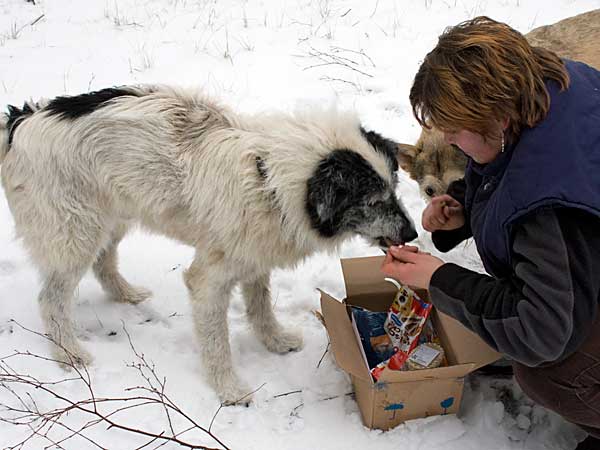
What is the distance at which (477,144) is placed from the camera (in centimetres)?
198

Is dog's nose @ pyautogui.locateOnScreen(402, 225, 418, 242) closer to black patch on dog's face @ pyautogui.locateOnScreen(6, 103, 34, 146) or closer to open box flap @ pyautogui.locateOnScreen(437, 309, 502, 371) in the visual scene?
open box flap @ pyautogui.locateOnScreen(437, 309, 502, 371)

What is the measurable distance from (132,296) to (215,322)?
→ 844mm

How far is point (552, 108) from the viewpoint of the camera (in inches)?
72.1

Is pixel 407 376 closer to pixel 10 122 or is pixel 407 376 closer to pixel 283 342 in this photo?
pixel 283 342

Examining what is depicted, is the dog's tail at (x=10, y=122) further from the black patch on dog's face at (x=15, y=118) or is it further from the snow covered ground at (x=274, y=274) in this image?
the snow covered ground at (x=274, y=274)

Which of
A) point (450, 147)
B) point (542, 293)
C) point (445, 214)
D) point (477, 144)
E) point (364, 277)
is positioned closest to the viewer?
point (542, 293)

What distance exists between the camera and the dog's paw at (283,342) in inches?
124

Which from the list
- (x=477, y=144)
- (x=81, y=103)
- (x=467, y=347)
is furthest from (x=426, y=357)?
(x=81, y=103)

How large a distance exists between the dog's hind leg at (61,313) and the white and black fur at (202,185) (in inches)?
0.5

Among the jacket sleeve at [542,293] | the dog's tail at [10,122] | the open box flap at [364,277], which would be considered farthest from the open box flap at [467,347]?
the dog's tail at [10,122]

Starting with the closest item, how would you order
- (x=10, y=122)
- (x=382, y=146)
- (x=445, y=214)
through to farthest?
1. (x=382, y=146)
2. (x=445, y=214)
3. (x=10, y=122)

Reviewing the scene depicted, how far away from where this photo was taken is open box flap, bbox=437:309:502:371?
2.62m

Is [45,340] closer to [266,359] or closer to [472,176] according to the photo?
[266,359]

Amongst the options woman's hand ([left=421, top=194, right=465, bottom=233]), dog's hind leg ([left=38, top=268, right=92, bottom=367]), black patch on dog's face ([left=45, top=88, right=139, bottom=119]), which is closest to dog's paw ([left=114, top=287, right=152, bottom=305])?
dog's hind leg ([left=38, top=268, right=92, bottom=367])
